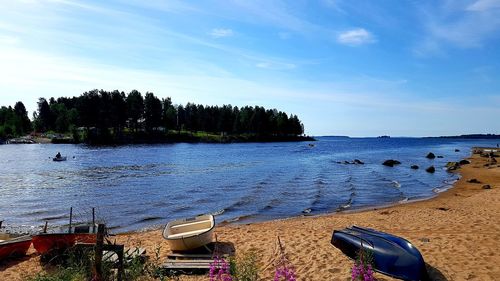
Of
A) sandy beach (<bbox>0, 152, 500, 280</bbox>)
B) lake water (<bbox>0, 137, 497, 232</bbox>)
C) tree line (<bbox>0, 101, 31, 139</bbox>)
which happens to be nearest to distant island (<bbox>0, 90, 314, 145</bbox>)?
tree line (<bbox>0, 101, 31, 139</bbox>)

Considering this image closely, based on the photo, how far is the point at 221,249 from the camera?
15328 mm

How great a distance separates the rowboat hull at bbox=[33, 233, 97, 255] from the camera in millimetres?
13688

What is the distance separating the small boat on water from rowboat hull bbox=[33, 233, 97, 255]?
1.21 metres

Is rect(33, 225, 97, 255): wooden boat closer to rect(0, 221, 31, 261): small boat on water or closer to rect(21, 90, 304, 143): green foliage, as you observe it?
rect(0, 221, 31, 261): small boat on water

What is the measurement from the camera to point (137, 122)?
13662 cm

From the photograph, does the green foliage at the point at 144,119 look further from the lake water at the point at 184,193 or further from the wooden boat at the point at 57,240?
the wooden boat at the point at 57,240

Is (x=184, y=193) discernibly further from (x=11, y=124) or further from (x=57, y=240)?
(x=11, y=124)

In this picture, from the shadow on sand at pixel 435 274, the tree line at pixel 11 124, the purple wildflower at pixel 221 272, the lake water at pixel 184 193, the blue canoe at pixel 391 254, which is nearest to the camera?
the purple wildflower at pixel 221 272

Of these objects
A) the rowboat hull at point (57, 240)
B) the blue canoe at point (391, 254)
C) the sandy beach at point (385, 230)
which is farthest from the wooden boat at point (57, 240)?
the blue canoe at point (391, 254)

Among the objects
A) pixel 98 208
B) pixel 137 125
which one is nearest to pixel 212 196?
pixel 98 208

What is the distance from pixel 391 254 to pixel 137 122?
132919 mm

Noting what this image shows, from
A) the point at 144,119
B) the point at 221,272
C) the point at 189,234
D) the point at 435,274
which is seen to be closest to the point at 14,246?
the point at 189,234

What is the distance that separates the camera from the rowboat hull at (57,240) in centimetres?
1369

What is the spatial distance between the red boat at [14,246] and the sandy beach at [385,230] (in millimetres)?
464
